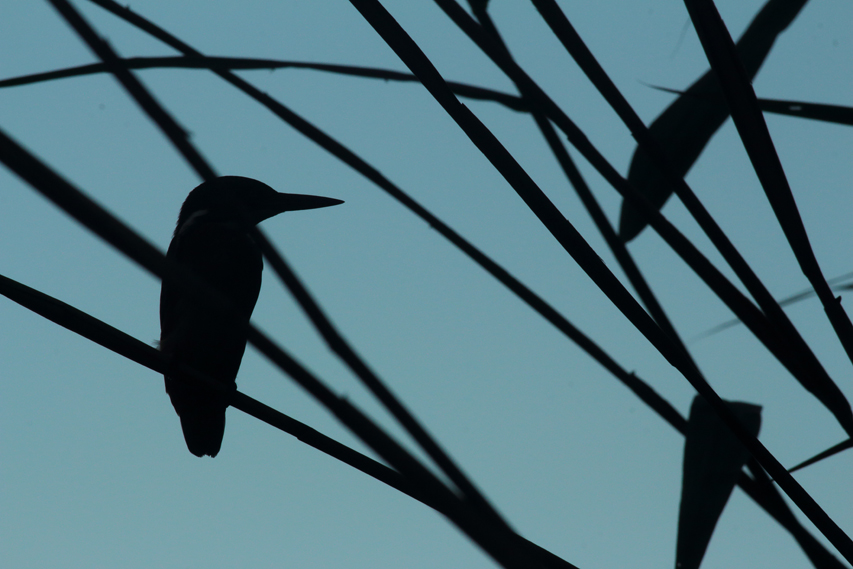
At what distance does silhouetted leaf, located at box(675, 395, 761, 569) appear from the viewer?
949mm

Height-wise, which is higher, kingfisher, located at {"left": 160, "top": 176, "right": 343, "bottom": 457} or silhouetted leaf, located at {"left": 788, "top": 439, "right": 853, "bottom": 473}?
kingfisher, located at {"left": 160, "top": 176, "right": 343, "bottom": 457}

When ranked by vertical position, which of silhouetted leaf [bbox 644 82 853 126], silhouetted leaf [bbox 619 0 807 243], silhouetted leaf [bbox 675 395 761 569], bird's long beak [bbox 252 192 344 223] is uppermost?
bird's long beak [bbox 252 192 344 223]

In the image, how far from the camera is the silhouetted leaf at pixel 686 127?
1246 millimetres

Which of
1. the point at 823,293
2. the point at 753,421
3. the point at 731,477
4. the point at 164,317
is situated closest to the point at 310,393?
the point at 823,293

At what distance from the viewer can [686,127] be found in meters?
1.33

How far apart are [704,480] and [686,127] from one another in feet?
2.13

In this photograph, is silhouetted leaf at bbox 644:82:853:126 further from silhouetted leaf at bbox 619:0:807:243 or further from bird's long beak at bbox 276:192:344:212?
bird's long beak at bbox 276:192:344:212

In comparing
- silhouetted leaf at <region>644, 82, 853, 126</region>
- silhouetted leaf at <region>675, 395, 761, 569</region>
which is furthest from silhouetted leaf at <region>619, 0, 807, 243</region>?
silhouetted leaf at <region>675, 395, 761, 569</region>

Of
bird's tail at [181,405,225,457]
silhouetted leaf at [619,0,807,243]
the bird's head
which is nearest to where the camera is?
silhouetted leaf at [619,0,807,243]

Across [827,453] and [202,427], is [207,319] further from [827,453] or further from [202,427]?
[827,453]

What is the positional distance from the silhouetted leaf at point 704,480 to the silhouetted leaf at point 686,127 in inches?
15.9

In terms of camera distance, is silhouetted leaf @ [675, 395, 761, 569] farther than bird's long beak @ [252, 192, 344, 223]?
No

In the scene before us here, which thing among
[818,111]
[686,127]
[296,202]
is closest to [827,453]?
[818,111]

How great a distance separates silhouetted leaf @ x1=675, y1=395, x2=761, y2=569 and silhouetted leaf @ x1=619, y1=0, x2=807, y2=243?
0.40 meters
